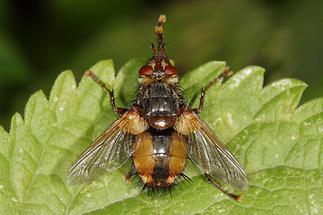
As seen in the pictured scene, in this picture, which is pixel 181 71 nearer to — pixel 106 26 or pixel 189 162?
pixel 106 26

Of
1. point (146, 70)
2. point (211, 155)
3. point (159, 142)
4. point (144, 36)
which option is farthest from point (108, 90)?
point (144, 36)

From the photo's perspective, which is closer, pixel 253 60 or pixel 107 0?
pixel 253 60

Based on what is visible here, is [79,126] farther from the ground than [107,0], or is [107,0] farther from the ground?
[107,0]

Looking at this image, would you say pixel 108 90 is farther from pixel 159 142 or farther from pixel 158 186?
pixel 158 186

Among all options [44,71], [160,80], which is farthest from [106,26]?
[160,80]

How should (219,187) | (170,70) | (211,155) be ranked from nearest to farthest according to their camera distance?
(219,187), (211,155), (170,70)

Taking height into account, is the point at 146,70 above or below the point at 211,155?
above

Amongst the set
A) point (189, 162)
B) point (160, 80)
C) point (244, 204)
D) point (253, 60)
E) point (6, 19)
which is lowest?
point (244, 204)
